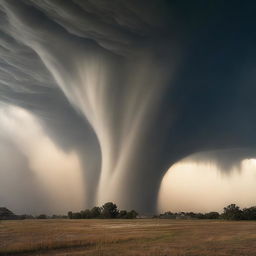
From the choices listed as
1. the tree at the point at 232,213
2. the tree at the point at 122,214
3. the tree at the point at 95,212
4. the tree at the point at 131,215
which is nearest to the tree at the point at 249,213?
the tree at the point at 232,213

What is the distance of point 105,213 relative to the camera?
156 meters

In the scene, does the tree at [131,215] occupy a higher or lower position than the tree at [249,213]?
higher

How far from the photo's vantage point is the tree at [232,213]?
5123 inches

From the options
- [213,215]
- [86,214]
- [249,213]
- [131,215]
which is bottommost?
[249,213]

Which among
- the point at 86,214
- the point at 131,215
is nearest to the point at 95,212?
the point at 86,214

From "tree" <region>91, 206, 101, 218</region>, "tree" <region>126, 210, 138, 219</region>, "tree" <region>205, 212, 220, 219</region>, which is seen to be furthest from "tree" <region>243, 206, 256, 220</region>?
"tree" <region>91, 206, 101, 218</region>

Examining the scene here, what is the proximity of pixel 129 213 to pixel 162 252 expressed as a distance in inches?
5098

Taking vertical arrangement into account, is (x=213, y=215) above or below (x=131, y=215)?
below

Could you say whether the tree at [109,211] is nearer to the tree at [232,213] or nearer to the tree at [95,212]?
the tree at [95,212]

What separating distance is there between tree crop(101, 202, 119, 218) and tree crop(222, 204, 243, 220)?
153 ft

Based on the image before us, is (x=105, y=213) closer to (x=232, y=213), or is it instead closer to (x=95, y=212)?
(x=95, y=212)

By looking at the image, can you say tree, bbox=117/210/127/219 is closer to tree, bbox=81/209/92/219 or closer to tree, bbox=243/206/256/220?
tree, bbox=81/209/92/219

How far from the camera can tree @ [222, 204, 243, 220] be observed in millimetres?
130125

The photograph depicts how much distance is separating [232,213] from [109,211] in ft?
171
